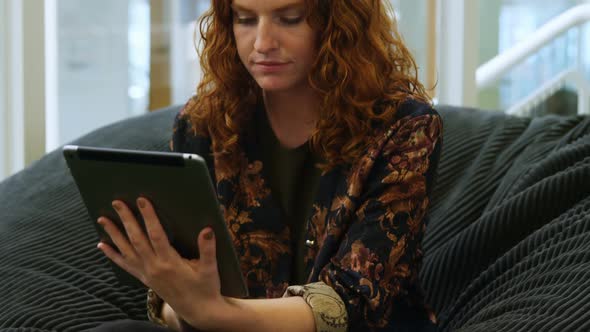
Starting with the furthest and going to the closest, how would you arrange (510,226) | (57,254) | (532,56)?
(532,56) < (57,254) < (510,226)

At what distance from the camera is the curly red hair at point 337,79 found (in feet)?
5.02

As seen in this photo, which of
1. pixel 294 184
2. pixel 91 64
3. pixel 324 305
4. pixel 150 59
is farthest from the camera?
pixel 150 59

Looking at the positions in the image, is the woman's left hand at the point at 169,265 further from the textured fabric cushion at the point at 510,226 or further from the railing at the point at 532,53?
the railing at the point at 532,53

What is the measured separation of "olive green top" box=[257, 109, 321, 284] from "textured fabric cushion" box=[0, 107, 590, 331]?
304 mm

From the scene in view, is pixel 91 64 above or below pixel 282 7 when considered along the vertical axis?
below

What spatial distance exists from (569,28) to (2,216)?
2.39 metres

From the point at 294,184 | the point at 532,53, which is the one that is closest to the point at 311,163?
the point at 294,184

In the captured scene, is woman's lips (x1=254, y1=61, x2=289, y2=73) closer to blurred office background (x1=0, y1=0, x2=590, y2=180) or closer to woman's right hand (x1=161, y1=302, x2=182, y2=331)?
woman's right hand (x1=161, y1=302, x2=182, y2=331)

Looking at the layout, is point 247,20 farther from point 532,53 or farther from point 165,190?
point 532,53

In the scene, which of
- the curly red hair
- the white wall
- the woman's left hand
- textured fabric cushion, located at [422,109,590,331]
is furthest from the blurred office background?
the woman's left hand

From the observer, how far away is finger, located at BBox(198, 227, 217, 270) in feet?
3.95

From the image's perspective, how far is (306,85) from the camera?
159cm

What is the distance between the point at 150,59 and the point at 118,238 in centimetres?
178

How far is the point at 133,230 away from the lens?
123cm
